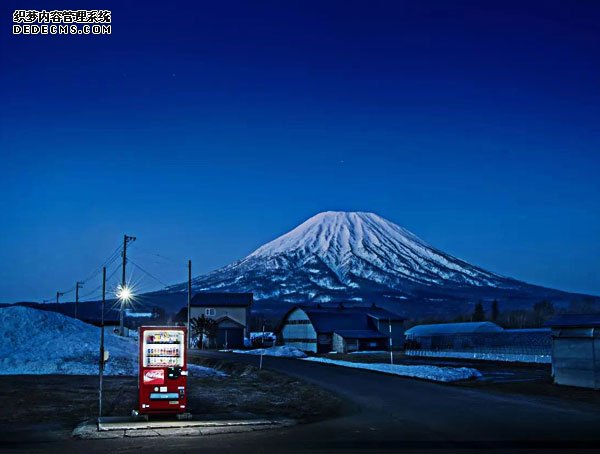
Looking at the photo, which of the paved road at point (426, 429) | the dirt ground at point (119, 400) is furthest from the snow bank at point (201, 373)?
the paved road at point (426, 429)

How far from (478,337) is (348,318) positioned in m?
19.4

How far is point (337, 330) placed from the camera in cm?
8538

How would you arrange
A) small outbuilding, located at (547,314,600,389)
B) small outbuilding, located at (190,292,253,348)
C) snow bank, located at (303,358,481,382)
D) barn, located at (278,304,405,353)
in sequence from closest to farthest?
small outbuilding, located at (547,314,600,389)
snow bank, located at (303,358,481,382)
barn, located at (278,304,405,353)
small outbuilding, located at (190,292,253,348)

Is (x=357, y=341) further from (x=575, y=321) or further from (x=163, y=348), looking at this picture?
(x=163, y=348)

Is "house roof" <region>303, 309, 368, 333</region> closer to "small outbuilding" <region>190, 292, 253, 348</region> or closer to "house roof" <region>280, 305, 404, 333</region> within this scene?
"house roof" <region>280, 305, 404, 333</region>

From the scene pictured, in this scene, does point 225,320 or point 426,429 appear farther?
point 225,320

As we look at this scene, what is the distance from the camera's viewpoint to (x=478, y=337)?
7538 centimetres

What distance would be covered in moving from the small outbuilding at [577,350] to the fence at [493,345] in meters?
25.0

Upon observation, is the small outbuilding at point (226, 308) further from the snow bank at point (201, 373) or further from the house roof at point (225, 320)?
the snow bank at point (201, 373)

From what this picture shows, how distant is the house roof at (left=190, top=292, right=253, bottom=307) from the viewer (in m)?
102

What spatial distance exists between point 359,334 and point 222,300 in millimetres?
27544

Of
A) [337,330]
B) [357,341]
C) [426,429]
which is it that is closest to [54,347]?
[426,429]

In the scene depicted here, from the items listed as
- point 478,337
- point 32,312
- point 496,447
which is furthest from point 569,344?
point 478,337

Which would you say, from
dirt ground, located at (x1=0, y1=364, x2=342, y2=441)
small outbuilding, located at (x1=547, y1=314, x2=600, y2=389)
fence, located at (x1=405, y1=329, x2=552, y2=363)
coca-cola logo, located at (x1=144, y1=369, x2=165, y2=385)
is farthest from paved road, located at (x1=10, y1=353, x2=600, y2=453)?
fence, located at (x1=405, y1=329, x2=552, y2=363)
